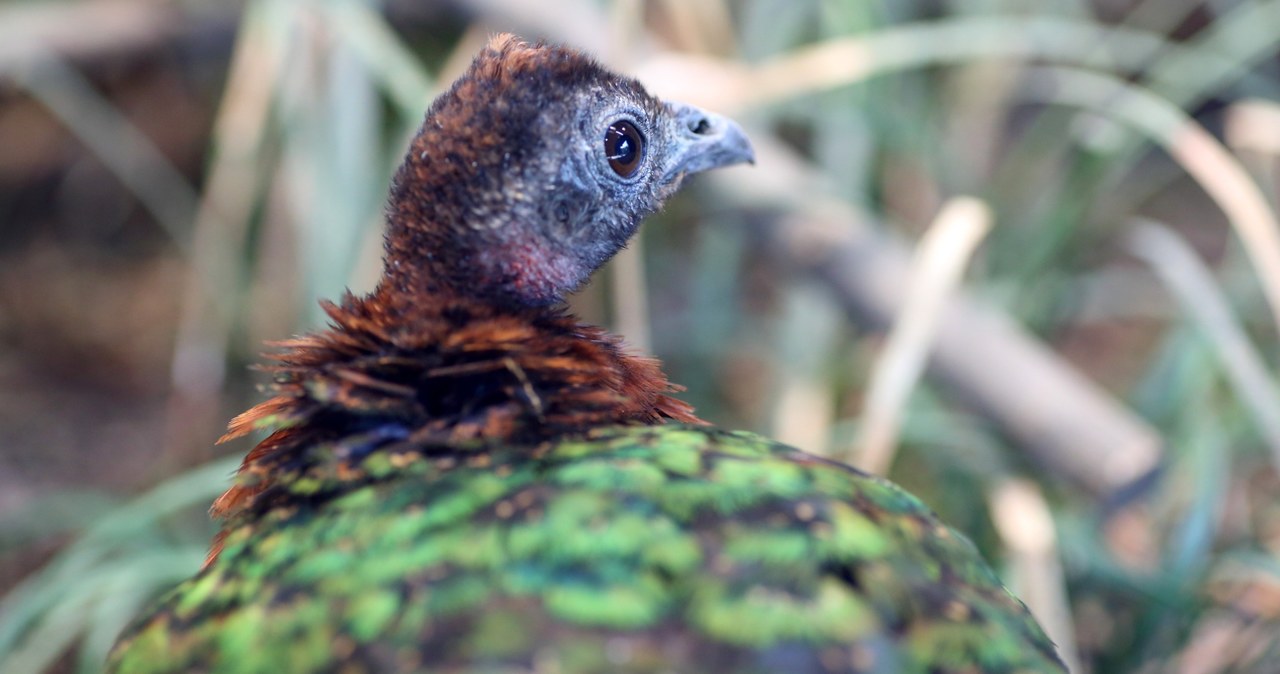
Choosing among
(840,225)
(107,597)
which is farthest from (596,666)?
(840,225)

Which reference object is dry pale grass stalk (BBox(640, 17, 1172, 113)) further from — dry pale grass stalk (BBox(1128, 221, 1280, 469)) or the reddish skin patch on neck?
the reddish skin patch on neck

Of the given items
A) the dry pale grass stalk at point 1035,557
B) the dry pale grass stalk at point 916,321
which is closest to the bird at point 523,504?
the dry pale grass stalk at point 916,321

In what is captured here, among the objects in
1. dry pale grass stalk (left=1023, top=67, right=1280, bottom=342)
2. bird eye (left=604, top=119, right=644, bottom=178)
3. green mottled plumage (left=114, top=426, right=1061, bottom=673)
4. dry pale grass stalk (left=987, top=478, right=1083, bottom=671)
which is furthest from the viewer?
dry pale grass stalk (left=1023, top=67, right=1280, bottom=342)

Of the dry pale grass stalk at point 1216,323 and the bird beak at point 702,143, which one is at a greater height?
the bird beak at point 702,143

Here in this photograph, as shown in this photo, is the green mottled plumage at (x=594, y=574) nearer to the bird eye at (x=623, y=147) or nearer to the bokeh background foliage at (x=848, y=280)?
the bird eye at (x=623, y=147)

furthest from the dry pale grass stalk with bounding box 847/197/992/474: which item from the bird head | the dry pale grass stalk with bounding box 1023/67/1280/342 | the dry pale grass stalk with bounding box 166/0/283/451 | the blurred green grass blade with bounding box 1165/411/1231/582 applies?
the dry pale grass stalk with bounding box 166/0/283/451

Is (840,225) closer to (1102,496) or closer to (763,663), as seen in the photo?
A: (1102,496)
